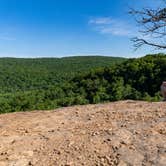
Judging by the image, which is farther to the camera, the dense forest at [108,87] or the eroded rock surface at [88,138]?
the dense forest at [108,87]

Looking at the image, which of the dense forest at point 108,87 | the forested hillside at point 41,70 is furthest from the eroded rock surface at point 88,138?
the forested hillside at point 41,70

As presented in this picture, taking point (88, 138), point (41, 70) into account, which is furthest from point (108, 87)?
point (41, 70)

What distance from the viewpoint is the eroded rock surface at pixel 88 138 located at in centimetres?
446

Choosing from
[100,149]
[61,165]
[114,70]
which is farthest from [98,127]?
[114,70]

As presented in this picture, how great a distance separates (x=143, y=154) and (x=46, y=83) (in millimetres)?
47096

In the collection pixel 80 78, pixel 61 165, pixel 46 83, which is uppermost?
pixel 61 165

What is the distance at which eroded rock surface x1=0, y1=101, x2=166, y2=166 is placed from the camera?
4.46 meters

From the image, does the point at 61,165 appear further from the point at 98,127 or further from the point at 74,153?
the point at 98,127

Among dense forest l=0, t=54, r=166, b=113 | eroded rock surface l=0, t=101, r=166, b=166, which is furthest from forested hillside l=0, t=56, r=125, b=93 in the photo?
eroded rock surface l=0, t=101, r=166, b=166

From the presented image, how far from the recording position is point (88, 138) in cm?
495

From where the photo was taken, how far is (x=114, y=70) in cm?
2614

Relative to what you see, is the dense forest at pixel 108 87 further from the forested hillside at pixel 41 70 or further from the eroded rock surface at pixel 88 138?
the forested hillside at pixel 41 70

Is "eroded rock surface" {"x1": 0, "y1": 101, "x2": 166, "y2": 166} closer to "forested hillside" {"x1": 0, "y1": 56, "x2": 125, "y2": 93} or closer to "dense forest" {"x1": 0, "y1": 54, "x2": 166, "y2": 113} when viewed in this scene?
"dense forest" {"x1": 0, "y1": 54, "x2": 166, "y2": 113}

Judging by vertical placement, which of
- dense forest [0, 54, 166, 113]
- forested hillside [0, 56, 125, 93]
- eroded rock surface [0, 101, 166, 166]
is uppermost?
eroded rock surface [0, 101, 166, 166]
